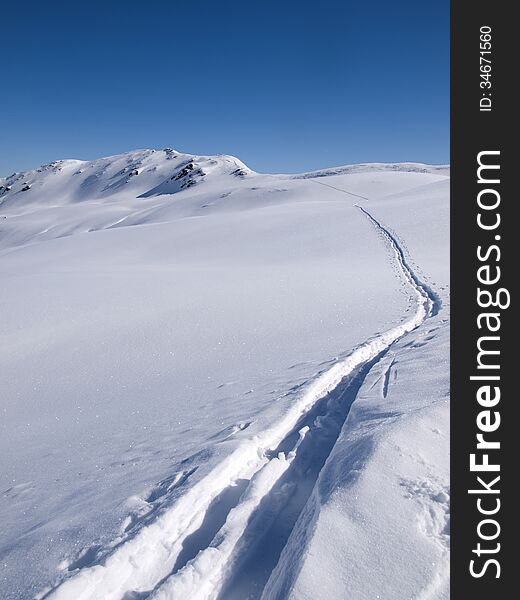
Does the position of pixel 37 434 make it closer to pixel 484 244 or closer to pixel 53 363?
pixel 53 363

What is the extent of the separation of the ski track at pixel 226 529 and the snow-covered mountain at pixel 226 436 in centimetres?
1

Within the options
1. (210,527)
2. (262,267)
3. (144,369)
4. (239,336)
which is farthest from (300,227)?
(210,527)

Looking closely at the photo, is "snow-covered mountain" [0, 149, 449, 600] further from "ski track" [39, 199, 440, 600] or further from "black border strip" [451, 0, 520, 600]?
"black border strip" [451, 0, 520, 600]

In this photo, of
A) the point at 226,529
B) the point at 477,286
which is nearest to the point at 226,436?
the point at 226,529

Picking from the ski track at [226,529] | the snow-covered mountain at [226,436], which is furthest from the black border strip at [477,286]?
the ski track at [226,529]

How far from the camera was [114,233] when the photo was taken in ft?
113

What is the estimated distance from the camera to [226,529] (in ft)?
10.6

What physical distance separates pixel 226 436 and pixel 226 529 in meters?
1.71

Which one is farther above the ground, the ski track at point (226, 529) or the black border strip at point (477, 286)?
the black border strip at point (477, 286)

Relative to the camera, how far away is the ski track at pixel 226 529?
9.11ft

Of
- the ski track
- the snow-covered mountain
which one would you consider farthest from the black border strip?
the ski track

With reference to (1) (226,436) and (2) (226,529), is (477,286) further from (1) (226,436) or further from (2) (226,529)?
(1) (226,436)

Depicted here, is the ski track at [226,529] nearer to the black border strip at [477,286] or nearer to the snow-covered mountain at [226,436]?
the snow-covered mountain at [226,436]

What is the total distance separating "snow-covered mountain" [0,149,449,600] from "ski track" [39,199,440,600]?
0.01 m
